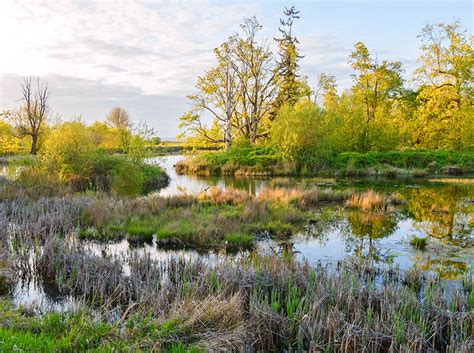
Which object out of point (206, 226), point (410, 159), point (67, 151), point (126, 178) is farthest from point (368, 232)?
point (410, 159)

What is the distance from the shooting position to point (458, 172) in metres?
38.3

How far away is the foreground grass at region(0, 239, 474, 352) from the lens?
5.38 meters

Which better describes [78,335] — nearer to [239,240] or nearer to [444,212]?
[239,240]

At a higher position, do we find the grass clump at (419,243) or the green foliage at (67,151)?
the green foliage at (67,151)

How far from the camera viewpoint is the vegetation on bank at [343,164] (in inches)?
1452

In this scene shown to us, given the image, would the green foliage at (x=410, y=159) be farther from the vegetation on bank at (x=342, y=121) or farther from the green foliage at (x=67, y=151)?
the green foliage at (x=67, y=151)

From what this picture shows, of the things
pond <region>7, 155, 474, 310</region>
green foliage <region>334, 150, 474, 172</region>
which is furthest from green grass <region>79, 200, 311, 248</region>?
green foliage <region>334, 150, 474, 172</region>

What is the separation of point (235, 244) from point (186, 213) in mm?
3634

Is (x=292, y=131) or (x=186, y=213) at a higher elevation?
(x=292, y=131)

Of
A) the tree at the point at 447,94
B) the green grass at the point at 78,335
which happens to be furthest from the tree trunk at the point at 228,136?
the green grass at the point at 78,335

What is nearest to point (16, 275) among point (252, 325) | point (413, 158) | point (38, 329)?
point (38, 329)

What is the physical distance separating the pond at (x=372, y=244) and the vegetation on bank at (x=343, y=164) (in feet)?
53.6

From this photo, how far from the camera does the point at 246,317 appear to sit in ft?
21.4

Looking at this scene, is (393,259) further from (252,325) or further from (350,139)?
(350,139)
